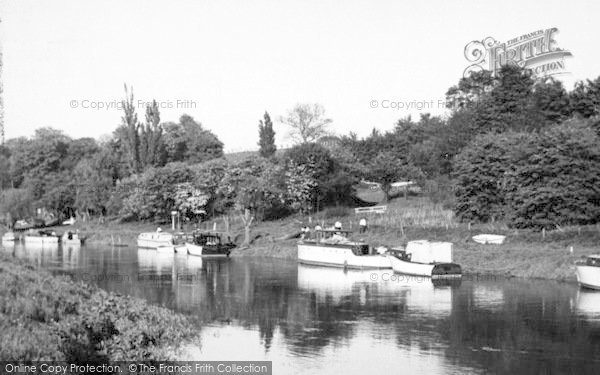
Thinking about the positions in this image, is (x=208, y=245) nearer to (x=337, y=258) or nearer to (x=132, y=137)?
(x=337, y=258)

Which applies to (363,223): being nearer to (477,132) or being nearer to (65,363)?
(477,132)

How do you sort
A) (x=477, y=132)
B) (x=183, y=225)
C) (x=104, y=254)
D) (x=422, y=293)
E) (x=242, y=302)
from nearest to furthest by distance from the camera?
1. (x=242, y=302)
2. (x=422, y=293)
3. (x=104, y=254)
4. (x=477, y=132)
5. (x=183, y=225)

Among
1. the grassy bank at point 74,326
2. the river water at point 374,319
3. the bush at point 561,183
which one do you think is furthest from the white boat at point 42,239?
the grassy bank at point 74,326

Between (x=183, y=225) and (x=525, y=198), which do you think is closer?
(x=525, y=198)

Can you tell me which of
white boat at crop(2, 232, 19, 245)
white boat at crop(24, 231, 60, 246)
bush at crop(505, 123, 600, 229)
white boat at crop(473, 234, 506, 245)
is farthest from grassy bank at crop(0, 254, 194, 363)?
white boat at crop(2, 232, 19, 245)

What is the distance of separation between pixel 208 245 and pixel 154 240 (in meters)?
13.3

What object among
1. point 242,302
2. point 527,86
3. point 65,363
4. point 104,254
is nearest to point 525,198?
point 242,302

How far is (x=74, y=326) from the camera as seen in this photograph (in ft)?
70.0


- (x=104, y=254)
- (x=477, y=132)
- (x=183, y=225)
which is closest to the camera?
(x=104, y=254)

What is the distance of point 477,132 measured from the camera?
84.6 metres

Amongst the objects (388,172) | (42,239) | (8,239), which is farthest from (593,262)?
(8,239)

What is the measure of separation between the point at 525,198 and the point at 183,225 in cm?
4761

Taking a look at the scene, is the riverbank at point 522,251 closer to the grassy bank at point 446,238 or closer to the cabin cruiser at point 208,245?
the grassy bank at point 446,238

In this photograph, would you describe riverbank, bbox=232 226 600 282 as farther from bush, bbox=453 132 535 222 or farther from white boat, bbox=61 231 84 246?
white boat, bbox=61 231 84 246
